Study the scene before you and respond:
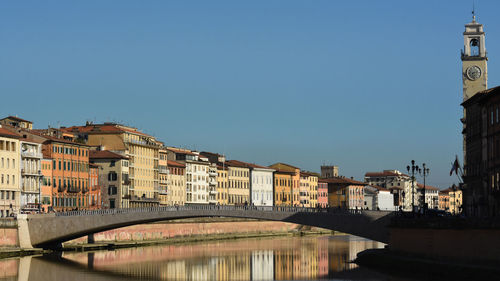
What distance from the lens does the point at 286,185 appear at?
576 feet

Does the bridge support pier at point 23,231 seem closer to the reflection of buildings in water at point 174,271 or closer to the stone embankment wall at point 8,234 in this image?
the stone embankment wall at point 8,234

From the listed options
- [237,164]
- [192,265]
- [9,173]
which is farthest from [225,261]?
[237,164]

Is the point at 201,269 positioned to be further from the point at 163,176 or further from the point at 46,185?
the point at 163,176

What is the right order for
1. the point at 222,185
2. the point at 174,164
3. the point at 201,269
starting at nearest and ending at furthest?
1. the point at 201,269
2. the point at 174,164
3. the point at 222,185

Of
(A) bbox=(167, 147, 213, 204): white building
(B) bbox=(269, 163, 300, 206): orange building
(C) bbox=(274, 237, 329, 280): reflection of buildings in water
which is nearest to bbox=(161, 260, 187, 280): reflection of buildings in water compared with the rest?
(C) bbox=(274, 237, 329, 280): reflection of buildings in water

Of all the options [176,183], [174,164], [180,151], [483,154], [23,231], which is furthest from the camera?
[180,151]

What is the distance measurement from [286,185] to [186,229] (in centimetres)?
6499

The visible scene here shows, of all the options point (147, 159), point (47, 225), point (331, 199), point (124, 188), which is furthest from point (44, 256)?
point (331, 199)

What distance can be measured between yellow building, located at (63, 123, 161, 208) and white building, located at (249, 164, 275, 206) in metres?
32.3

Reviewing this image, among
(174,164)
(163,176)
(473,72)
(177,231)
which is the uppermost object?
(473,72)

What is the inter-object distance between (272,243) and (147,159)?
2576 cm

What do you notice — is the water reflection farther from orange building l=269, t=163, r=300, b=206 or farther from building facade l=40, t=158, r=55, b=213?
orange building l=269, t=163, r=300, b=206

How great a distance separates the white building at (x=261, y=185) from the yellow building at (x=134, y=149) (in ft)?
106

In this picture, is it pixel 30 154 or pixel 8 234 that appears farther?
pixel 30 154
